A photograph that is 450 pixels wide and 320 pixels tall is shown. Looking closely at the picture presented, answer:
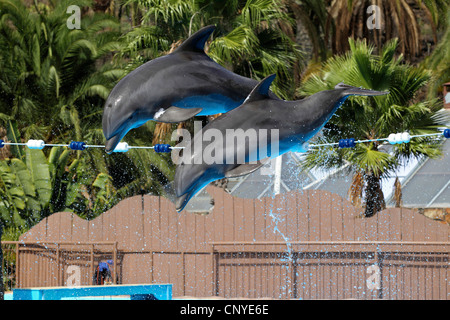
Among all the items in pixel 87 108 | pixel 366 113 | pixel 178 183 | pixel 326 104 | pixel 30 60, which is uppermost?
pixel 30 60

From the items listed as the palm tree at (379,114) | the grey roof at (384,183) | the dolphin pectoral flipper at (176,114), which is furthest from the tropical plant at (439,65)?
the dolphin pectoral flipper at (176,114)

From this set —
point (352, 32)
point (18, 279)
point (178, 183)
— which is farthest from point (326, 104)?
point (352, 32)

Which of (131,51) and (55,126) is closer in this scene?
(131,51)

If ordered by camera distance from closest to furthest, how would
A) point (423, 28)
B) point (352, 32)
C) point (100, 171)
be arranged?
1. point (100, 171)
2. point (352, 32)
3. point (423, 28)

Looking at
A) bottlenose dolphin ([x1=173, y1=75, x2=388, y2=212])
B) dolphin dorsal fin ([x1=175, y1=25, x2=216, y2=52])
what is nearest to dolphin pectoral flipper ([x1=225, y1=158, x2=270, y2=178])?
bottlenose dolphin ([x1=173, y1=75, x2=388, y2=212])

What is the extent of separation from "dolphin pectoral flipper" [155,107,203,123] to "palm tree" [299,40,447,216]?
28.8 ft

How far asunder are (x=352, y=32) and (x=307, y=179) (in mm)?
5178

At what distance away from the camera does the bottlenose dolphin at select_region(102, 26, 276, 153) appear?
4152 mm

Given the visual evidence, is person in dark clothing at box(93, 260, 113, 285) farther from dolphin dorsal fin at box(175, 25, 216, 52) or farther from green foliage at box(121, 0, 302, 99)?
dolphin dorsal fin at box(175, 25, 216, 52)

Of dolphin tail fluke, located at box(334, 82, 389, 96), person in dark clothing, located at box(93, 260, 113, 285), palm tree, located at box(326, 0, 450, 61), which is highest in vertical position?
palm tree, located at box(326, 0, 450, 61)

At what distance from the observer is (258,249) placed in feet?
43.0

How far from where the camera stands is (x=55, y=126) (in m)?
18.8

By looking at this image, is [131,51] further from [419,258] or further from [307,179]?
[419,258]

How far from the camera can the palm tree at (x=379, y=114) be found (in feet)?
41.9
